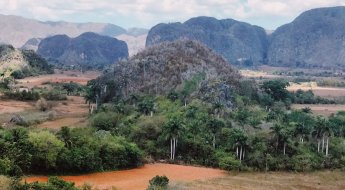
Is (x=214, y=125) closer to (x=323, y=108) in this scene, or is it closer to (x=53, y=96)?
(x=53, y=96)

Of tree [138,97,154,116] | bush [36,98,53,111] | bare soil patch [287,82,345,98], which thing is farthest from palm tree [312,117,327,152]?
bare soil patch [287,82,345,98]

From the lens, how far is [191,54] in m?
107

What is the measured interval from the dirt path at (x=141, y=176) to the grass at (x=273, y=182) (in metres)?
2.08

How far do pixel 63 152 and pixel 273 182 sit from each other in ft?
76.6

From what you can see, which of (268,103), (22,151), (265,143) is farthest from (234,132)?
(268,103)

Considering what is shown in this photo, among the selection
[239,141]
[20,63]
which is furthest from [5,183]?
[20,63]

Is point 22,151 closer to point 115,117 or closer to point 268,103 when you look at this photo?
point 115,117

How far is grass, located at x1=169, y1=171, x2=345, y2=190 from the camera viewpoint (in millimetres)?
56094

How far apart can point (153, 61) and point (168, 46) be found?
7173 mm

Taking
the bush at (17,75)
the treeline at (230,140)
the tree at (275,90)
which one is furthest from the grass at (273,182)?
the bush at (17,75)

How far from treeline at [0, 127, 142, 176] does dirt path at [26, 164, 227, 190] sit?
1.37 m

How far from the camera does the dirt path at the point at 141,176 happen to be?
178ft

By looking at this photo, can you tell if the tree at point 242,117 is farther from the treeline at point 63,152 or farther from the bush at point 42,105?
the bush at point 42,105

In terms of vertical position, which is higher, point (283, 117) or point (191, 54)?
point (191, 54)
